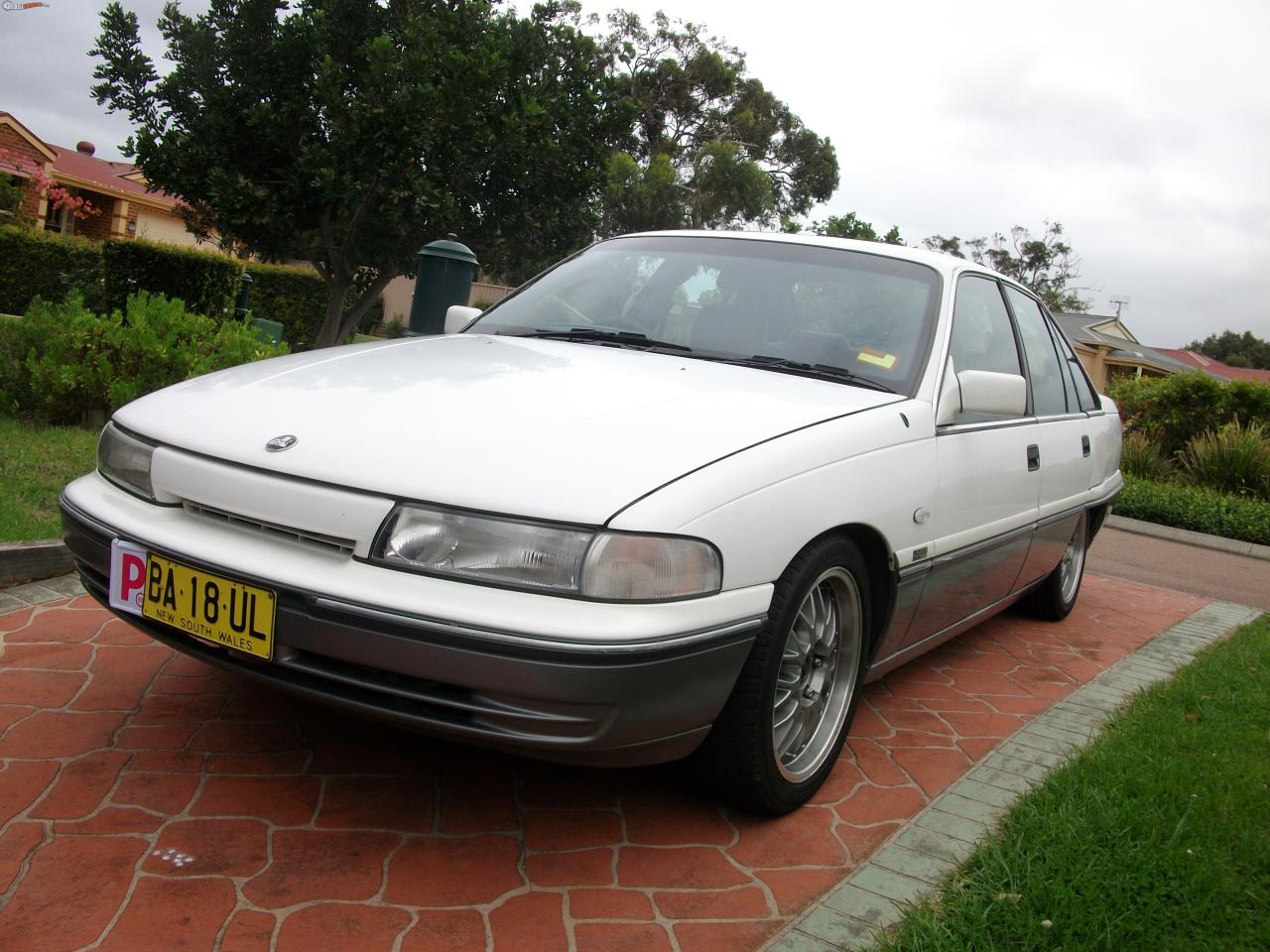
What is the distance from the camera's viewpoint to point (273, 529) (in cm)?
241

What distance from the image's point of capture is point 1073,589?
18.5 feet

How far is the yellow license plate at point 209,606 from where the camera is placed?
230 cm

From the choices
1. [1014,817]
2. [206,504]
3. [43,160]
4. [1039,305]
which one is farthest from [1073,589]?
[43,160]

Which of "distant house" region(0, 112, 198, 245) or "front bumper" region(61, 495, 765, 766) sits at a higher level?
"distant house" region(0, 112, 198, 245)

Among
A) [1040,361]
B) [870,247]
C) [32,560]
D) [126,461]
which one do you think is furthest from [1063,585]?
[32,560]

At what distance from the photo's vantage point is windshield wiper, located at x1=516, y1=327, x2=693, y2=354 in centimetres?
346

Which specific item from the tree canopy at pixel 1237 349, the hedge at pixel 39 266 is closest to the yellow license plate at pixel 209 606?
the hedge at pixel 39 266

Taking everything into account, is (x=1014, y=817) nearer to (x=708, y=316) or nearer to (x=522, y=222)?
(x=708, y=316)

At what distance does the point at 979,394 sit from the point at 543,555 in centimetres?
174

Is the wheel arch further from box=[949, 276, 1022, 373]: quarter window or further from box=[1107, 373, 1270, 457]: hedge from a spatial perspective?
box=[1107, 373, 1270, 457]: hedge

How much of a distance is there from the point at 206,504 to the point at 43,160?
32355mm

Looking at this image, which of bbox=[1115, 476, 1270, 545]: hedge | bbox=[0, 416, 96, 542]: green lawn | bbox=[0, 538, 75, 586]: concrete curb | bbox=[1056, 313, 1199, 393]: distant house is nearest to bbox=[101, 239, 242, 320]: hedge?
bbox=[0, 416, 96, 542]: green lawn

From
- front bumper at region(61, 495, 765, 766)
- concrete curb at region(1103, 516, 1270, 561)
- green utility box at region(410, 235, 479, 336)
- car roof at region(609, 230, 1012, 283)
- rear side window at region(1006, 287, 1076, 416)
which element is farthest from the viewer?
concrete curb at region(1103, 516, 1270, 561)

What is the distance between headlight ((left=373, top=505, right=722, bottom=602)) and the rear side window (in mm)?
2556
